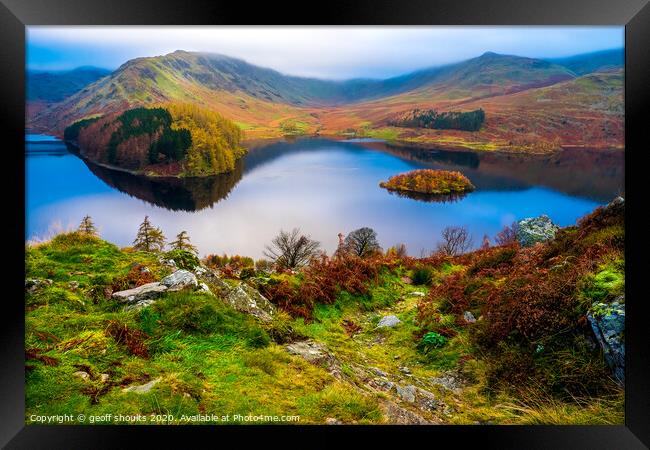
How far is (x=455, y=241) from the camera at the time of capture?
589 centimetres

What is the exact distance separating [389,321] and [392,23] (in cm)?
348

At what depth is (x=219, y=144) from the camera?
5.88 meters

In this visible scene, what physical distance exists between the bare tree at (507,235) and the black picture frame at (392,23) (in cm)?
167

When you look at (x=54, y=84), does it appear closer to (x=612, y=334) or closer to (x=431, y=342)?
(x=431, y=342)

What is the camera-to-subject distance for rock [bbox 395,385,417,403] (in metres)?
4.30

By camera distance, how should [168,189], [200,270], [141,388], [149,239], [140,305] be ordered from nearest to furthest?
[141,388] < [140,305] < [200,270] < [149,239] < [168,189]

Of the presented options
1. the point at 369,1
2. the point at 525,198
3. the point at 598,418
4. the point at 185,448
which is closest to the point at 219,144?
the point at 369,1

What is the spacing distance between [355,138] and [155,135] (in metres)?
2.77

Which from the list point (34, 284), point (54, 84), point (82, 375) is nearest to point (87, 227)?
point (34, 284)

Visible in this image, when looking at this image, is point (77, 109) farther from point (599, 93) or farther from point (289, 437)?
point (599, 93)

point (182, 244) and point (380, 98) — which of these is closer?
point (182, 244)

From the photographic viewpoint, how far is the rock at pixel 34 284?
4.56 m

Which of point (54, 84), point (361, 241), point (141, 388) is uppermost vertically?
point (54, 84)

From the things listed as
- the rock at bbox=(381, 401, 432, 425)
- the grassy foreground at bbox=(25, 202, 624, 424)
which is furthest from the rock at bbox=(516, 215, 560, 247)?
the rock at bbox=(381, 401, 432, 425)
